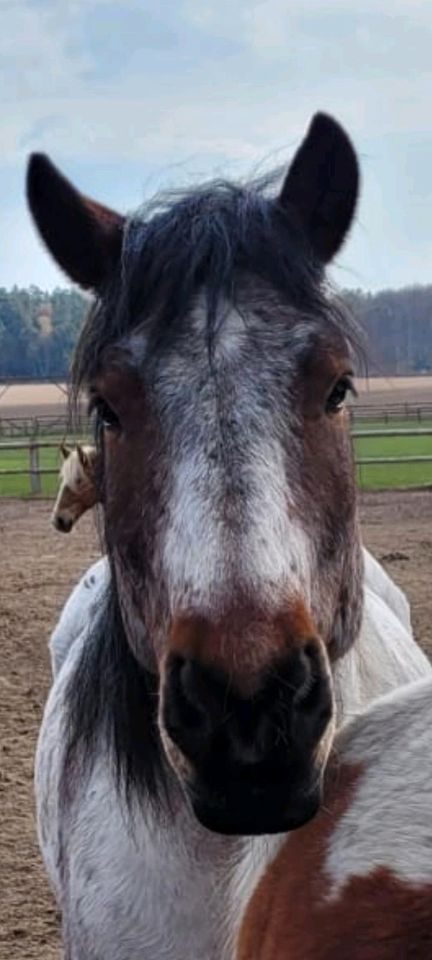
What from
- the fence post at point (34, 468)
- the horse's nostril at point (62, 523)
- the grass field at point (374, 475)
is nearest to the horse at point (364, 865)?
the horse's nostril at point (62, 523)

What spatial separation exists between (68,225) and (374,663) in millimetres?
1343

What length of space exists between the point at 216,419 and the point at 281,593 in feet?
1.03

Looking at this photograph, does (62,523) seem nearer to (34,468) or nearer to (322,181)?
(34,468)

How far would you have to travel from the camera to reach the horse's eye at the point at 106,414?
6.31 ft

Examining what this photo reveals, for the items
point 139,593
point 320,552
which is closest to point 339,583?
point 320,552

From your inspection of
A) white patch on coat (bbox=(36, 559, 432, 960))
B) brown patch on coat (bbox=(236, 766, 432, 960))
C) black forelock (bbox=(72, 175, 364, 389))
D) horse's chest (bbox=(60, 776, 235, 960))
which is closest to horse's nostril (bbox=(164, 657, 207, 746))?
brown patch on coat (bbox=(236, 766, 432, 960))

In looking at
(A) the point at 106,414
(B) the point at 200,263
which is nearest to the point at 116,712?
(A) the point at 106,414

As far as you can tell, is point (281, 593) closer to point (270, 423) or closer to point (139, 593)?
point (270, 423)

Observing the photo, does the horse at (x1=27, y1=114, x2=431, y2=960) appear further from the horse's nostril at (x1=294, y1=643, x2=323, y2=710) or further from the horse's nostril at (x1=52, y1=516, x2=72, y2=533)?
the horse's nostril at (x1=52, y1=516, x2=72, y2=533)

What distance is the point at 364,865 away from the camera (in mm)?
1137

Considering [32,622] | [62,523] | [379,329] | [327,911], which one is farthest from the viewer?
[62,523]

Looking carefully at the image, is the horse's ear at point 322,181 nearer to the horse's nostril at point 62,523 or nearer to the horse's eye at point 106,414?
the horse's eye at point 106,414

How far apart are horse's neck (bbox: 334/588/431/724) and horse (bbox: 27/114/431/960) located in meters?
0.02

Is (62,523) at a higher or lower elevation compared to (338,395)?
lower
